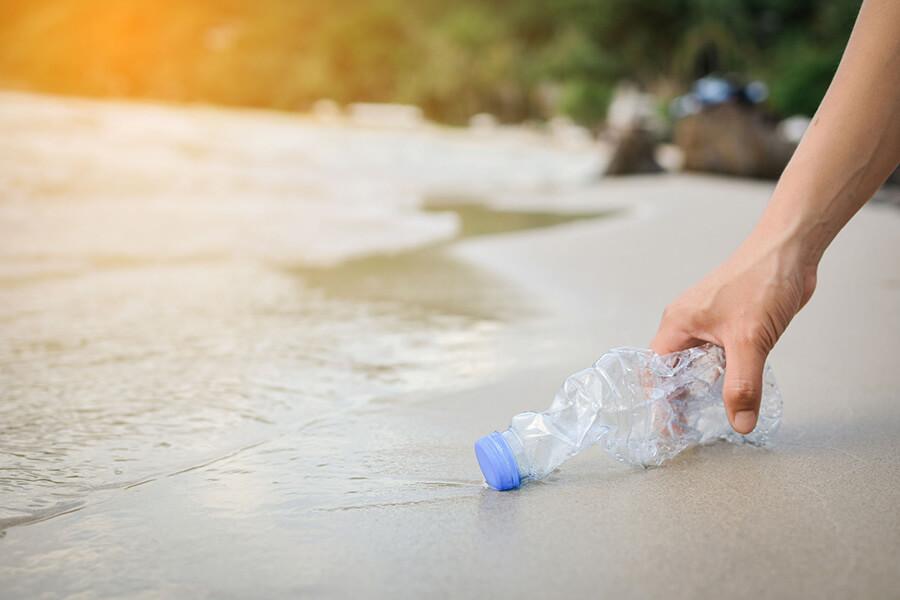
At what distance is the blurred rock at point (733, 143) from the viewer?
10.4 meters

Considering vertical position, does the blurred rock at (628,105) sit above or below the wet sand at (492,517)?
above

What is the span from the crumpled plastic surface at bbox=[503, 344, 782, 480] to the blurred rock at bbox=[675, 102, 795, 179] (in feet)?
29.5

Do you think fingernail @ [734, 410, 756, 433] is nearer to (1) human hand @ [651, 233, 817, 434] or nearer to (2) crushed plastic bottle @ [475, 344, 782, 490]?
(1) human hand @ [651, 233, 817, 434]

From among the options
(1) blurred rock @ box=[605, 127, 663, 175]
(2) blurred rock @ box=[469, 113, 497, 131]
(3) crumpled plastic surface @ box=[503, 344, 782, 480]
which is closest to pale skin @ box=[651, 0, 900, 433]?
(3) crumpled plastic surface @ box=[503, 344, 782, 480]

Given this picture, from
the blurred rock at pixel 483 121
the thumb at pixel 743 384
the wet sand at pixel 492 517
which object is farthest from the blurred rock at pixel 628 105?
the thumb at pixel 743 384

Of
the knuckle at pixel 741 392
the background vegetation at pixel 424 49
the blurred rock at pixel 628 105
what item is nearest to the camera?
the knuckle at pixel 741 392

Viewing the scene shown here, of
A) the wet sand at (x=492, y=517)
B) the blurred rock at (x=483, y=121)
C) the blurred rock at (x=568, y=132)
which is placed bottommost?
the wet sand at (x=492, y=517)

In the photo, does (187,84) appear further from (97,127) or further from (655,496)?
(655,496)

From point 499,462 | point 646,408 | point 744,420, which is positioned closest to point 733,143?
point 646,408

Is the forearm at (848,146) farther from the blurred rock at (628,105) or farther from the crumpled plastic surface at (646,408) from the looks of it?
the blurred rock at (628,105)

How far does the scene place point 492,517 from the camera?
1.33m

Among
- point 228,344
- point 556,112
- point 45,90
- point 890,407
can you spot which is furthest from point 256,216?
point 556,112

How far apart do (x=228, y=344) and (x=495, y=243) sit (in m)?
2.49

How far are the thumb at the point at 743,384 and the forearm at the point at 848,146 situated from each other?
175 millimetres
